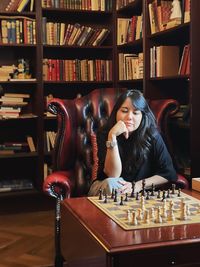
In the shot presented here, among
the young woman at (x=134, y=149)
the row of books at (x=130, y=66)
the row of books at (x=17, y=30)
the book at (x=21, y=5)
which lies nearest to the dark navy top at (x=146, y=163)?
the young woman at (x=134, y=149)

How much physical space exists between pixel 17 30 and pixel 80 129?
1.52 meters

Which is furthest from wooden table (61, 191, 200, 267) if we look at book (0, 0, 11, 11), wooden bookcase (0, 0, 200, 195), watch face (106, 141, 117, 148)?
book (0, 0, 11, 11)

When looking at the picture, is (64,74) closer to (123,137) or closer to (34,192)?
(34,192)

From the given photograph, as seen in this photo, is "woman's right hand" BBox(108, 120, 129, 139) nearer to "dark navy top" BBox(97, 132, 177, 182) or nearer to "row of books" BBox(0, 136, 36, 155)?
"dark navy top" BBox(97, 132, 177, 182)

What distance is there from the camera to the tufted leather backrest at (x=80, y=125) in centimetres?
292

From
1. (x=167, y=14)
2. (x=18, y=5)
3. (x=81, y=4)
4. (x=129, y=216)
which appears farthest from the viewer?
(x=81, y=4)

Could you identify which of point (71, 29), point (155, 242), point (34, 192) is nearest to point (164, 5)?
point (71, 29)

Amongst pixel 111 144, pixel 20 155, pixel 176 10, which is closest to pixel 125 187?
pixel 111 144

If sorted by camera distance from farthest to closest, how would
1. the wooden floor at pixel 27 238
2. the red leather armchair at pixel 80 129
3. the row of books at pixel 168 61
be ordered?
the row of books at pixel 168 61
the wooden floor at pixel 27 238
the red leather armchair at pixel 80 129

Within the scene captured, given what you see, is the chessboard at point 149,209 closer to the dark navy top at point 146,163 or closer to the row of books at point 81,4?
the dark navy top at point 146,163

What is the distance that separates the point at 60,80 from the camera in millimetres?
4285

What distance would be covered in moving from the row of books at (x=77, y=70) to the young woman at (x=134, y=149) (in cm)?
176

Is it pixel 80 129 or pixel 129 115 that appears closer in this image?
pixel 129 115

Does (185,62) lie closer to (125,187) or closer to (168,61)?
(168,61)
